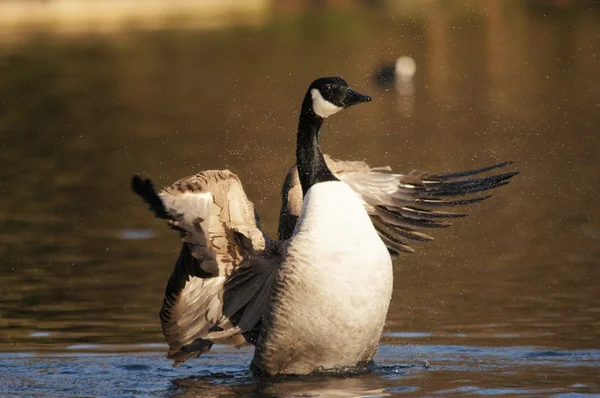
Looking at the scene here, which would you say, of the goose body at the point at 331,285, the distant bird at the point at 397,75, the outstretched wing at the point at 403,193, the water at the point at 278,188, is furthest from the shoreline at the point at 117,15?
the goose body at the point at 331,285

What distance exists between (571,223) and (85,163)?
933 cm

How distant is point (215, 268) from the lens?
895 cm

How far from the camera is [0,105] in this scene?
100 ft

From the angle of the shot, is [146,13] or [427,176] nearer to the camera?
[427,176]

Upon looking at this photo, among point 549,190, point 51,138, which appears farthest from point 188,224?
point 51,138

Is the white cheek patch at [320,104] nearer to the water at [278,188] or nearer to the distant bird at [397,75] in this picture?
the water at [278,188]

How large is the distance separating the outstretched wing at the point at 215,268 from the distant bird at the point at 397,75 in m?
21.7

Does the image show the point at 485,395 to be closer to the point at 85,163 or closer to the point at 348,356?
the point at 348,356

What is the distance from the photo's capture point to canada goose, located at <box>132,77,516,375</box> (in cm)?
904

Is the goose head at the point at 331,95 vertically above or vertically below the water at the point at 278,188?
above

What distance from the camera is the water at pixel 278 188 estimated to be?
9836 millimetres

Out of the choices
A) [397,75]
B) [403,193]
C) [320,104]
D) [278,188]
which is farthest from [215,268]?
[397,75]

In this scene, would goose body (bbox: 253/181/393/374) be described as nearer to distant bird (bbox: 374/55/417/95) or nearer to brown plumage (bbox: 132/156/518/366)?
brown plumage (bbox: 132/156/518/366)

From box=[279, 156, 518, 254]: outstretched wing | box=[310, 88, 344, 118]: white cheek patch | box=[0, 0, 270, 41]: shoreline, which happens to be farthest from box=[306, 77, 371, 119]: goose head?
box=[0, 0, 270, 41]: shoreline
